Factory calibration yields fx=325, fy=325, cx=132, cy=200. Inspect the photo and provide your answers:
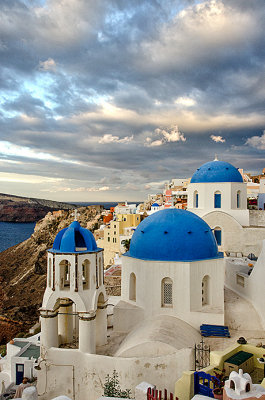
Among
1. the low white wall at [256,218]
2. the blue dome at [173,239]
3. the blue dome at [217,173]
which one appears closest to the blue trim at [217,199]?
the blue dome at [217,173]

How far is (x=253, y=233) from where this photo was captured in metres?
22.6

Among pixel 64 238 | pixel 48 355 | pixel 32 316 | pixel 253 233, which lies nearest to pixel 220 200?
pixel 253 233

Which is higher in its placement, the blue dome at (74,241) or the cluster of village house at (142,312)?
the blue dome at (74,241)

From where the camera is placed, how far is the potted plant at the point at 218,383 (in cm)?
692

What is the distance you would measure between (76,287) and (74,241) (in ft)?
5.11

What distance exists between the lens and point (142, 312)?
13031mm

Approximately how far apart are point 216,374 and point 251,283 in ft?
24.9

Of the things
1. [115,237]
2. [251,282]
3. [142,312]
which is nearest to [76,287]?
[142,312]

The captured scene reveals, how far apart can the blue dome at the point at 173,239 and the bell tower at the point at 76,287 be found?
2.40 m

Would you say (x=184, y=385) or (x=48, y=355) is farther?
(x=48, y=355)

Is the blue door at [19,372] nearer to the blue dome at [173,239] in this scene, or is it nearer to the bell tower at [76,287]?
A: the bell tower at [76,287]

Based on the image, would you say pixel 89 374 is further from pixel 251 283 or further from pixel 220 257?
pixel 251 283

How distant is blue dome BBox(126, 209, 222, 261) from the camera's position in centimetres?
1303

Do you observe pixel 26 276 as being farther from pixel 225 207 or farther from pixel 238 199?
pixel 238 199
